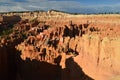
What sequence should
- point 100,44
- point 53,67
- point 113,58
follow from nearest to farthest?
1. point 113,58
2. point 100,44
3. point 53,67

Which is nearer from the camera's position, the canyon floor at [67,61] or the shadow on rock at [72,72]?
the canyon floor at [67,61]

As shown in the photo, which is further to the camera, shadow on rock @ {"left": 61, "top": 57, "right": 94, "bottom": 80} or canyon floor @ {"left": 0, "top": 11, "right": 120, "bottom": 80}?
shadow on rock @ {"left": 61, "top": 57, "right": 94, "bottom": 80}

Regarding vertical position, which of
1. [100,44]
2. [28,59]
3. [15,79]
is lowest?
[15,79]

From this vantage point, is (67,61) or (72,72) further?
(67,61)

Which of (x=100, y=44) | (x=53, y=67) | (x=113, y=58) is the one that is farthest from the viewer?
(x=53, y=67)

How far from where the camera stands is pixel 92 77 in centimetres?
2309

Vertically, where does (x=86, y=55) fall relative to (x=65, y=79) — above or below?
above

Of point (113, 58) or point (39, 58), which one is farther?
point (39, 58)

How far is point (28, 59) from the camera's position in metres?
25.6

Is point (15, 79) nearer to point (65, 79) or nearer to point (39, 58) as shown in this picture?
point (39, 58)

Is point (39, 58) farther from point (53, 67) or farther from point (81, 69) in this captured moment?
point (81, 69)

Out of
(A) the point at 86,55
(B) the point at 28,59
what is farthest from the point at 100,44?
(B) the point at 28,59

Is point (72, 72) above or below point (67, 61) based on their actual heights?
below

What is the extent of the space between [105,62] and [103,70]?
0.64 meters
